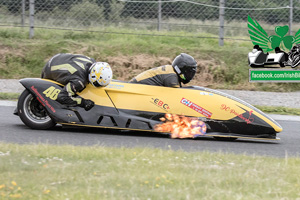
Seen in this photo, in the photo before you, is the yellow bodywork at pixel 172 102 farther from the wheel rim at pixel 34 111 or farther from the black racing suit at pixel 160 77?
the wheel rim at pixel 34 111

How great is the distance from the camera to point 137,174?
4.83 metres

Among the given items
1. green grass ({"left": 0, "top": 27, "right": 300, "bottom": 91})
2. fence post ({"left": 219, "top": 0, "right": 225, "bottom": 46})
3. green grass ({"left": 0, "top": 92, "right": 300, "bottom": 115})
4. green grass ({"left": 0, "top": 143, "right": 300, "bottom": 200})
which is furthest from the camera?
fence post ({"left": 219, "top": 0, "right": 225, "bottom": 46})

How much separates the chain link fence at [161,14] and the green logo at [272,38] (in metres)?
0.14

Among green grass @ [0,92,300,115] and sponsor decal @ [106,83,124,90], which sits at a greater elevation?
sponsor decal @ [106,83,124,90]

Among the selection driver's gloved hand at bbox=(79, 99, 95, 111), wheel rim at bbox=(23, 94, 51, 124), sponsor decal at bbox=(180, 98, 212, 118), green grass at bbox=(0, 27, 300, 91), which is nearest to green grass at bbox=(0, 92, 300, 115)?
green grass at bbox=(0, 27, 300, 91)

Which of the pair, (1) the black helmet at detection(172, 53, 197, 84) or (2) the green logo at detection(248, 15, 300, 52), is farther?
(2) the green logo at detection(248, 15, 300, 52)

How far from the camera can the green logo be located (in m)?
13.9

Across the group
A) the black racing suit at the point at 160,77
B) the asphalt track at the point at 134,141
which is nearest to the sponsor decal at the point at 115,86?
the black racing suit at the point at 160,77

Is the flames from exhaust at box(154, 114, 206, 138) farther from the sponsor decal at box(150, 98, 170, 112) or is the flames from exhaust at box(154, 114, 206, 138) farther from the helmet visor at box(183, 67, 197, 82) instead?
the helmet visor at box(183, 67, 197, 82)

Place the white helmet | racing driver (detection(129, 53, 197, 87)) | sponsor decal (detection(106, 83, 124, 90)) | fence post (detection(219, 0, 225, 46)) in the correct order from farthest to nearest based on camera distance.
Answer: fence post (detection(219, 0, 225, 46))
racing driver (detection(129, 53, 197, 87))
sponsor decal (detection(106, 83, 124, 90))
the white helmet

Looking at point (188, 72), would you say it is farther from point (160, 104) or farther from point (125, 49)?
point (125, 49)

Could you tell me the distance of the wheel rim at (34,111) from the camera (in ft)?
24.7

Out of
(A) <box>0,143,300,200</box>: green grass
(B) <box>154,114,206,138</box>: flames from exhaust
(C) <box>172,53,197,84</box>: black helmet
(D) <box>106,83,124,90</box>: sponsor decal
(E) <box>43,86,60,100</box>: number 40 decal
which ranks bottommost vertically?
(A) <box>0,143,300,200</box>: green grass

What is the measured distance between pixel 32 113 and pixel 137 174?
10.5 feet
